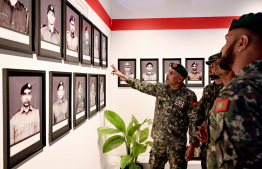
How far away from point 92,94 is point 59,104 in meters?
0.89

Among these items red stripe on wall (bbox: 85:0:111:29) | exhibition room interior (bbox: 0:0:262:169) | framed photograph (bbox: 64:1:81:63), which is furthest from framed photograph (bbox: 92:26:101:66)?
framed photograph (bbox: 64:1:81:63)

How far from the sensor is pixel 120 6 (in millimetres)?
3625

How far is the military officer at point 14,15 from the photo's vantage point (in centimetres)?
90

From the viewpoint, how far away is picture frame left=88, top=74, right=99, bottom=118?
228 cm

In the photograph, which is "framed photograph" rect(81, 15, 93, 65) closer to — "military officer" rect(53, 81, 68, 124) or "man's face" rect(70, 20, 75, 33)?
"man's face" rect(70, 20, 75, 33)

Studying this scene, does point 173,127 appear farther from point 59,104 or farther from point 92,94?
point 59,104

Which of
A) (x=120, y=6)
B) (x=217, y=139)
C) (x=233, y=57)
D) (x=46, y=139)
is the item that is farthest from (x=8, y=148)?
(x=120, y=6)

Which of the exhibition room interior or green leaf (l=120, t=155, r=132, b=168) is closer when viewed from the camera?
the exhibition room interior

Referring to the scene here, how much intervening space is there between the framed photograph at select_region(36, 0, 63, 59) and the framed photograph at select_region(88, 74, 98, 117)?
86 centimetres

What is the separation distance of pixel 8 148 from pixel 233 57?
45.6 inches

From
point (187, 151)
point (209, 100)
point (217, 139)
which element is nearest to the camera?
point (217, 139)

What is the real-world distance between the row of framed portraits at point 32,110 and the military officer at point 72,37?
25 cm

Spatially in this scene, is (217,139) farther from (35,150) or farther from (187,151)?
(187,151)

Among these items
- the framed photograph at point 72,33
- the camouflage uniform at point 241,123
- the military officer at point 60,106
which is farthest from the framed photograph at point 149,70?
the camouflage uniform at point 241,123
